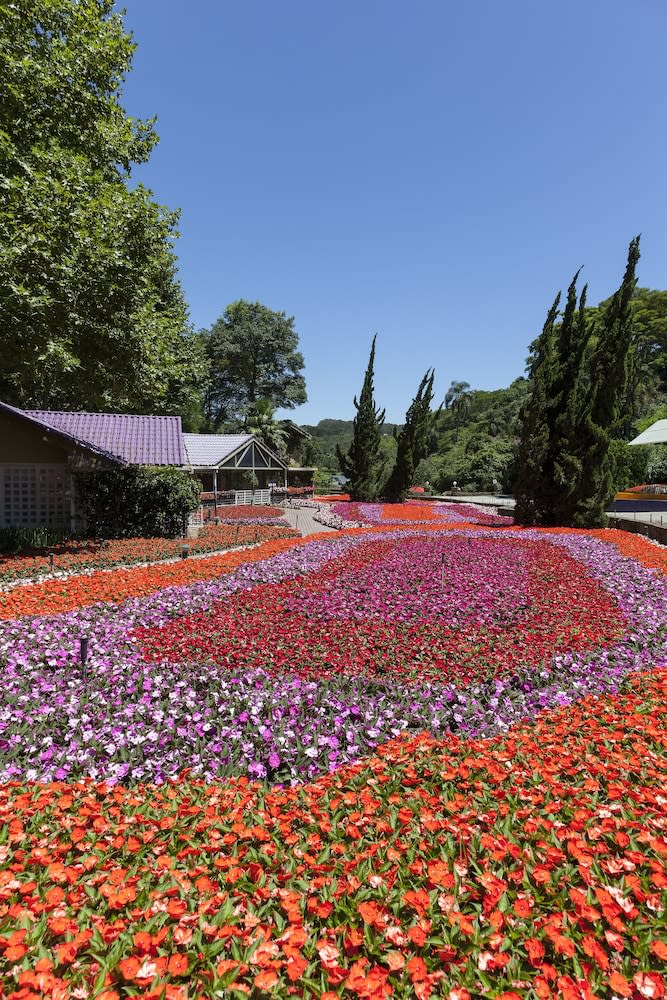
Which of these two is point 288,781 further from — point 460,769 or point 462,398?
point 462,398

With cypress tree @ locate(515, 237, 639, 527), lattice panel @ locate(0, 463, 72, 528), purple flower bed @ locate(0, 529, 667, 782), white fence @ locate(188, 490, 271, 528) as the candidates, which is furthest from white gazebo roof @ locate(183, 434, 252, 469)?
purple flower bed @ locate(0, 529, 667, 782)

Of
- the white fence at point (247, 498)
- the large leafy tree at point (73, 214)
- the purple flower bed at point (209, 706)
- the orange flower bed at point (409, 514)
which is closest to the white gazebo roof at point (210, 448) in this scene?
the white fence at point (247, 498)

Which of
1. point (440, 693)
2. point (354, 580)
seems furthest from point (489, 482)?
point (440, 693)

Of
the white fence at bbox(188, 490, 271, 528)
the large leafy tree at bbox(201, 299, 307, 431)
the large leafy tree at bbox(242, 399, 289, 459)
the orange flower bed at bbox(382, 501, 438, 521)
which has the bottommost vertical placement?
the orange flower bed at bbox(382, 501, 438, 521)

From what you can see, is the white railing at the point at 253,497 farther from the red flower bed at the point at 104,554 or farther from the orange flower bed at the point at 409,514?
the red flower bed at the point at 104,554

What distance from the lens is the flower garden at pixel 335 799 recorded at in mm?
2346

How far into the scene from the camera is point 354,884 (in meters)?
2.77

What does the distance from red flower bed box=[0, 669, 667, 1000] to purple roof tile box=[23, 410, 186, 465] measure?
17869mm

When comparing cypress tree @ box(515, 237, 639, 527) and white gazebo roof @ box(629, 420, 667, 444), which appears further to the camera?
white gazebo roof @ box(629, 420, 667, 444)

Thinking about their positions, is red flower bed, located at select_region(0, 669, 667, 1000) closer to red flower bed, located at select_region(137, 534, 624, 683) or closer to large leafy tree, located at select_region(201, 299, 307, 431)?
red flower bed, located at select_region(137, 534, 624, 683)

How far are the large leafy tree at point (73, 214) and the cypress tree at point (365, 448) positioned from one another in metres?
23.0

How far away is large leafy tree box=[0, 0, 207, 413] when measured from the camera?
12438mm

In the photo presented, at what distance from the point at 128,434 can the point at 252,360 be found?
5048 cm

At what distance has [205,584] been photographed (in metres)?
10.4
